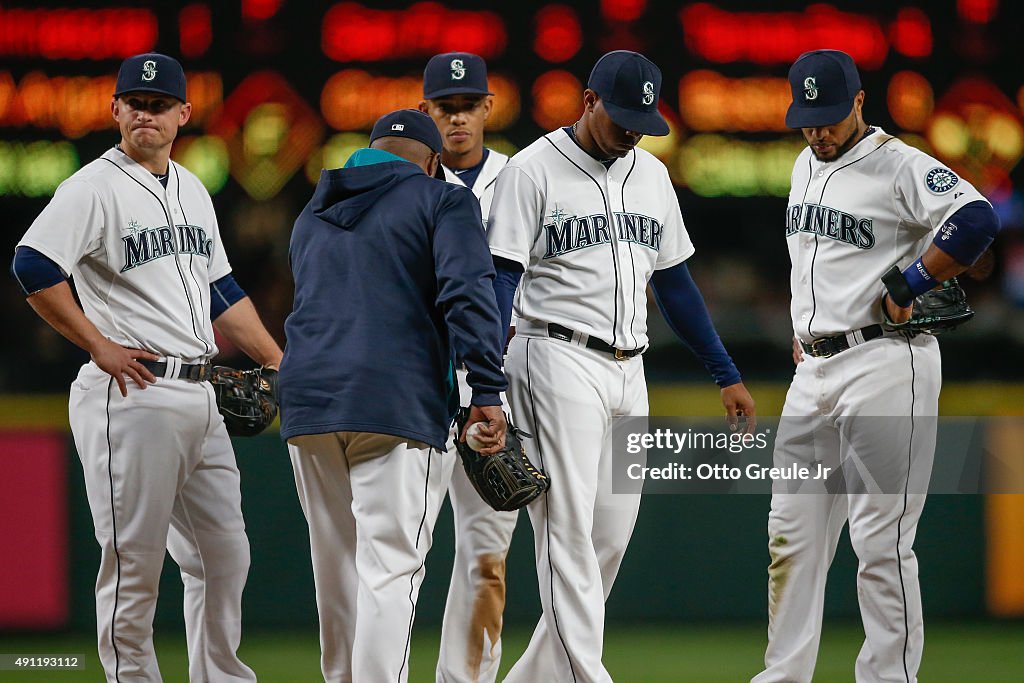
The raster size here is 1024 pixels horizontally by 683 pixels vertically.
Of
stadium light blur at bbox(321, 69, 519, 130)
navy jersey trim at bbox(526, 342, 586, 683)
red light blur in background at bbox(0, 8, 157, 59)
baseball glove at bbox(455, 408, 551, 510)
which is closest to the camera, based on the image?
baseball glove at bbox(455, 408, 551, 510)

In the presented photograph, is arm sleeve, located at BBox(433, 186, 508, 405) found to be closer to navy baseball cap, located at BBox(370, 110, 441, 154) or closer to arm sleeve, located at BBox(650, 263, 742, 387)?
navy baseball cap, located at BBox(370, 110, 441, 154)

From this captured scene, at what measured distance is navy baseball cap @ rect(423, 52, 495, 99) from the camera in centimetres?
378

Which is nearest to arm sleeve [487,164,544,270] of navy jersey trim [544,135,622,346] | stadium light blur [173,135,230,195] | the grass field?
navy jersey trim [544,135,622,346]

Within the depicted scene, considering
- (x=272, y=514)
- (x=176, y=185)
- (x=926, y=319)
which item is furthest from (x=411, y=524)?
(x=272, y=514)

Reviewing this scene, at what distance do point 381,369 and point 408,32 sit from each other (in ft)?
8.71

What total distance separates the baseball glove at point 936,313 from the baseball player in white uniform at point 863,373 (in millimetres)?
33

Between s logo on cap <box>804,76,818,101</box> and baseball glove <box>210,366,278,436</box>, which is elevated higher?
s logo on cap <box>804,76,818,101</box>

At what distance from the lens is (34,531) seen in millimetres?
4715

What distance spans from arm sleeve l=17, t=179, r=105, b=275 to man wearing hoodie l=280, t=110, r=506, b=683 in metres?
0.69

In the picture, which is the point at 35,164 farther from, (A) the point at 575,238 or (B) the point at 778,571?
(B) the point at 778,571

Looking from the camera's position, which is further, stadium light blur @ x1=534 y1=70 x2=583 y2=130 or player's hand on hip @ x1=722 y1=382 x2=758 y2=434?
stadium light blur @ x1=534 y1=70 x2=583 y2=130

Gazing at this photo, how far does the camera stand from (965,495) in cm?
509

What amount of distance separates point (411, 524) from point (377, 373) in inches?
13.0

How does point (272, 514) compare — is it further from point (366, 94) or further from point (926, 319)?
point (926, 319)
